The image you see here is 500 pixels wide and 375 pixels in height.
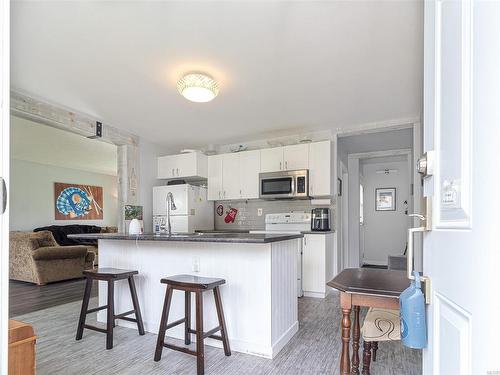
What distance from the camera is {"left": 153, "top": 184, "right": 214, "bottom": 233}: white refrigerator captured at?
194 inches

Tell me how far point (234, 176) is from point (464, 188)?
4.44m

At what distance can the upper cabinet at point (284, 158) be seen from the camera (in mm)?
4469

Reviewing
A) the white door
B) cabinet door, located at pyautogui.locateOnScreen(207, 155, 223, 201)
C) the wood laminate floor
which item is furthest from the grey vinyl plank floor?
cabinet door, located at pyautogui.locateOnScreen(207, 155, 223, 201)

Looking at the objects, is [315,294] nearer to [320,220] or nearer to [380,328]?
[320,220]

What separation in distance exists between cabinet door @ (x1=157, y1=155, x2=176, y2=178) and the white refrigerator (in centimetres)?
27

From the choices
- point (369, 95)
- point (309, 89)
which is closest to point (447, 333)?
point (309, 89)

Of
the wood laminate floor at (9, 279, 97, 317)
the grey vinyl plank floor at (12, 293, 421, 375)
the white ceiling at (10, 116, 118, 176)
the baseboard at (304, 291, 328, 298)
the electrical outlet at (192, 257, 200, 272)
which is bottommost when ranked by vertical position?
the wood laminate floor at (9, 279, 97, 317)

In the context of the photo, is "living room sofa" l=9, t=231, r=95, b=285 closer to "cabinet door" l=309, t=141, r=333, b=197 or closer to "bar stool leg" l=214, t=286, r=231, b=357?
"bar stool leg" l=214, t=286, r=231, b=357

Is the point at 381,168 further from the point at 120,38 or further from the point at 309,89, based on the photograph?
the point at 120,38

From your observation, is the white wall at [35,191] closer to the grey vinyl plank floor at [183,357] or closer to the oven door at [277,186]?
the grey vinyl plank floor at [183,357]

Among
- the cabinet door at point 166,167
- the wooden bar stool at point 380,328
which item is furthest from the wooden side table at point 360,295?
the cabinet door at point 166,167

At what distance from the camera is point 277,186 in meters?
4.58

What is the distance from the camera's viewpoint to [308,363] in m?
2.20

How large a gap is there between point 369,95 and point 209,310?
108 inches
